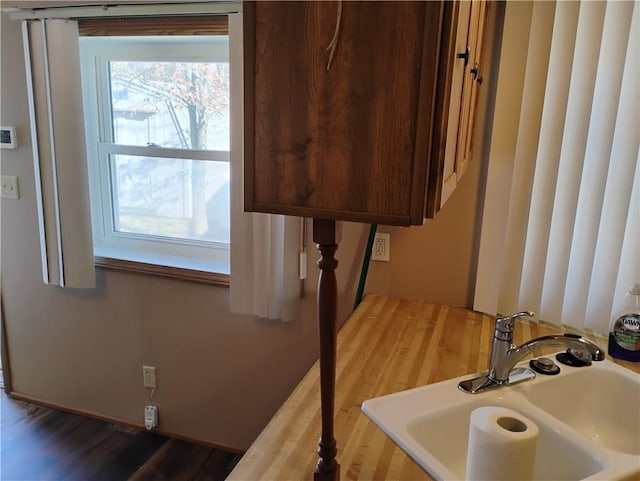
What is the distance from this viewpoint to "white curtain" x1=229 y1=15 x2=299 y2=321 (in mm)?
1999

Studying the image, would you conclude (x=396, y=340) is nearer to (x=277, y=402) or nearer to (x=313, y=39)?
(x=277, y=402)

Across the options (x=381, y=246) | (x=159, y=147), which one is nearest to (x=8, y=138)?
(x=159, y=147)

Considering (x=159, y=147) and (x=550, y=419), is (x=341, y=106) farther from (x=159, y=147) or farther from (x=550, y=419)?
(x=159, y=147)

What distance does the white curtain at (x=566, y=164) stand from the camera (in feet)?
5.07

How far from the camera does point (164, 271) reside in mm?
2324

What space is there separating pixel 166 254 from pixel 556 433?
188cm

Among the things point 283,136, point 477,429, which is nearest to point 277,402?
point 477,429

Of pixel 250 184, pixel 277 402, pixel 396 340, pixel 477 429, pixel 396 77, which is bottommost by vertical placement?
pixel 277 402

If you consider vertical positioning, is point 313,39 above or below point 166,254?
above

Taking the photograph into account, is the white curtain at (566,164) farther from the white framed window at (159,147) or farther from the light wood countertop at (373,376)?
the white framed window at (159,147)

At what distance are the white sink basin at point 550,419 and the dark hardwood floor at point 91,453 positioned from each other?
4.65ft

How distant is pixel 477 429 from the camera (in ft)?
2.71

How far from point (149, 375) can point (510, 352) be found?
1.85 m

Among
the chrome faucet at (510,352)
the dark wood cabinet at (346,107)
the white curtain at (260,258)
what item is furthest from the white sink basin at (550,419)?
the white curtain at (260,258)
